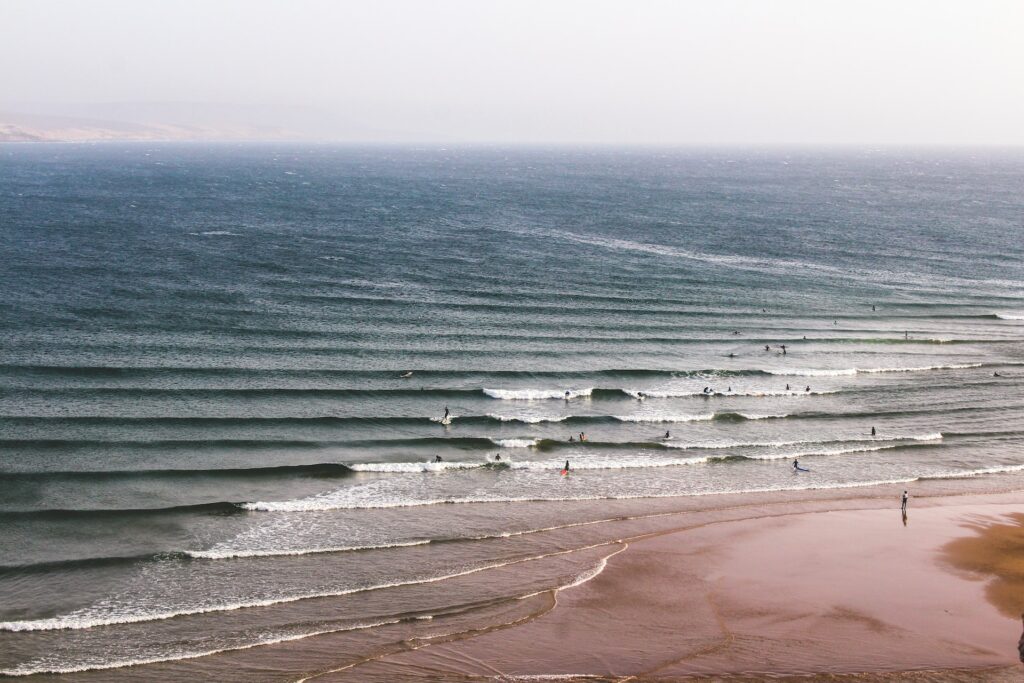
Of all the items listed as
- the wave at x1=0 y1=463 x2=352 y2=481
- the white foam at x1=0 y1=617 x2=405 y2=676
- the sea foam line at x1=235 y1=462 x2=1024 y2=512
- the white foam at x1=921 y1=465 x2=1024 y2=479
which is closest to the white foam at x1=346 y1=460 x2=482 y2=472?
the wave at x1=0 y1=463 x2=352 y2=481

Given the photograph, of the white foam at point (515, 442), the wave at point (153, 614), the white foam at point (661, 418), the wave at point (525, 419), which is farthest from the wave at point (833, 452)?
the wave at point (153, 614)

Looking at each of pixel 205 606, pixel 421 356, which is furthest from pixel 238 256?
pixel 205 606

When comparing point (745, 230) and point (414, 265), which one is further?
point (745, 230)

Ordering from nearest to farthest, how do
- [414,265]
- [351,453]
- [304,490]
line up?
[304,490]
[351,453]
[414,265]

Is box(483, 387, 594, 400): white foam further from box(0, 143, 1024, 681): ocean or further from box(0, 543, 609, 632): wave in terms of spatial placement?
box(0, 543, 609, 632): wave

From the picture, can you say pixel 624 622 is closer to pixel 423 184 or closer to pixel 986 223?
pixel 986 223

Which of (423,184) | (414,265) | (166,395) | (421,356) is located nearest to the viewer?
(166,395)
